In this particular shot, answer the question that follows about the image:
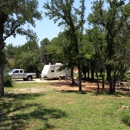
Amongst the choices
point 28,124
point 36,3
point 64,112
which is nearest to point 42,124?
point 28,124

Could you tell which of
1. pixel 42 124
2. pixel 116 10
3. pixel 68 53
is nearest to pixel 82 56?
pixel 68 53

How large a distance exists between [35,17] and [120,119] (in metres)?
10.3

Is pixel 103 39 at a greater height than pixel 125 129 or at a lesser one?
greater

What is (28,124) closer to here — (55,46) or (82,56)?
(82,56)

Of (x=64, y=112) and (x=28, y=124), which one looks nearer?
(x=28, y=124)

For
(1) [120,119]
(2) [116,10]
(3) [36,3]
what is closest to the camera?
(1) [120,119]

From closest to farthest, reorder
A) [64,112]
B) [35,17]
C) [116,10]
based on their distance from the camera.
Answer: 1. [64,112]
2. [35,17]
3. [116,10]

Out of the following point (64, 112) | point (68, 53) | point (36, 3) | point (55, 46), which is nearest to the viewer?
point (64, 112)

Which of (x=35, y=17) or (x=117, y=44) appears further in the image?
(x=117, y=44)

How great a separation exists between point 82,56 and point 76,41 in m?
1.37

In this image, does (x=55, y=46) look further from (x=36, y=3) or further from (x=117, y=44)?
(x=36, y=3)

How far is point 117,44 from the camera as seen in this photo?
18.5m

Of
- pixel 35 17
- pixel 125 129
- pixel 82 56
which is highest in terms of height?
pixel 35 17

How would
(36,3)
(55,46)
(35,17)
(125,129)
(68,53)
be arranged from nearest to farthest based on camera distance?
(125,129) < (36,3) < (35,17) < (68,53) < (55,46)
